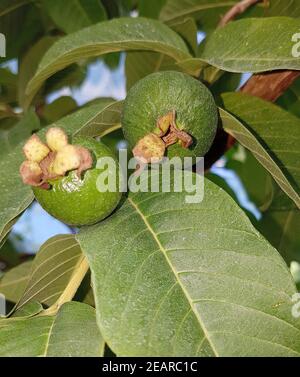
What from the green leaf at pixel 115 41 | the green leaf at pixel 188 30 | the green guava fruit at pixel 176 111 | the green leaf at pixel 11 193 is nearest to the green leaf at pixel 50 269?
the green leaf at pixel 11 193

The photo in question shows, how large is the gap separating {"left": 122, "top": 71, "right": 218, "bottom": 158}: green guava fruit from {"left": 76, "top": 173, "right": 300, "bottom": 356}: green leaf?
0.41 ft

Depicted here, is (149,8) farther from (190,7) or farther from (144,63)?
(144,63)

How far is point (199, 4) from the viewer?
2.11 metres

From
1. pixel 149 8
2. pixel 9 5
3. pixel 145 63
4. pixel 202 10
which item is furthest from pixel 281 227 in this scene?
pixel 9 5

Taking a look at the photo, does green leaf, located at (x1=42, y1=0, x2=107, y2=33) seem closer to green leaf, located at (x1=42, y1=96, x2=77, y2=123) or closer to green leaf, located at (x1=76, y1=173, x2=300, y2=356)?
green leaf, located at (x1=42, y1=96, x2=77, y2=123)

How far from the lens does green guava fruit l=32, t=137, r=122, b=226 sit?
101 centimetres

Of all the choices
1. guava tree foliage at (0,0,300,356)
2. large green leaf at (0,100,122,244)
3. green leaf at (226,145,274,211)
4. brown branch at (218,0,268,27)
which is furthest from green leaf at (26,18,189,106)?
green leaf at (226,145,274,211)

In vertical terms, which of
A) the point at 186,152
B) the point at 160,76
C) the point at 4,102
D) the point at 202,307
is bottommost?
the point at 4,102

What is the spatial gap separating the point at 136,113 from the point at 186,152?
0.12 meters

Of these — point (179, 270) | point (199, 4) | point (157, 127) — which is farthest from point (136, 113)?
point (199, 4)

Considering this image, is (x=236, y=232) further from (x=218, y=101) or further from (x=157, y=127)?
(x=218, y=101)

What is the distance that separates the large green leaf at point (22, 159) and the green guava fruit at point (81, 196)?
75 millimetres

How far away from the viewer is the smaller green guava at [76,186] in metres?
0.97

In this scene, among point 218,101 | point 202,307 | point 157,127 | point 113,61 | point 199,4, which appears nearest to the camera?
point 202,307
